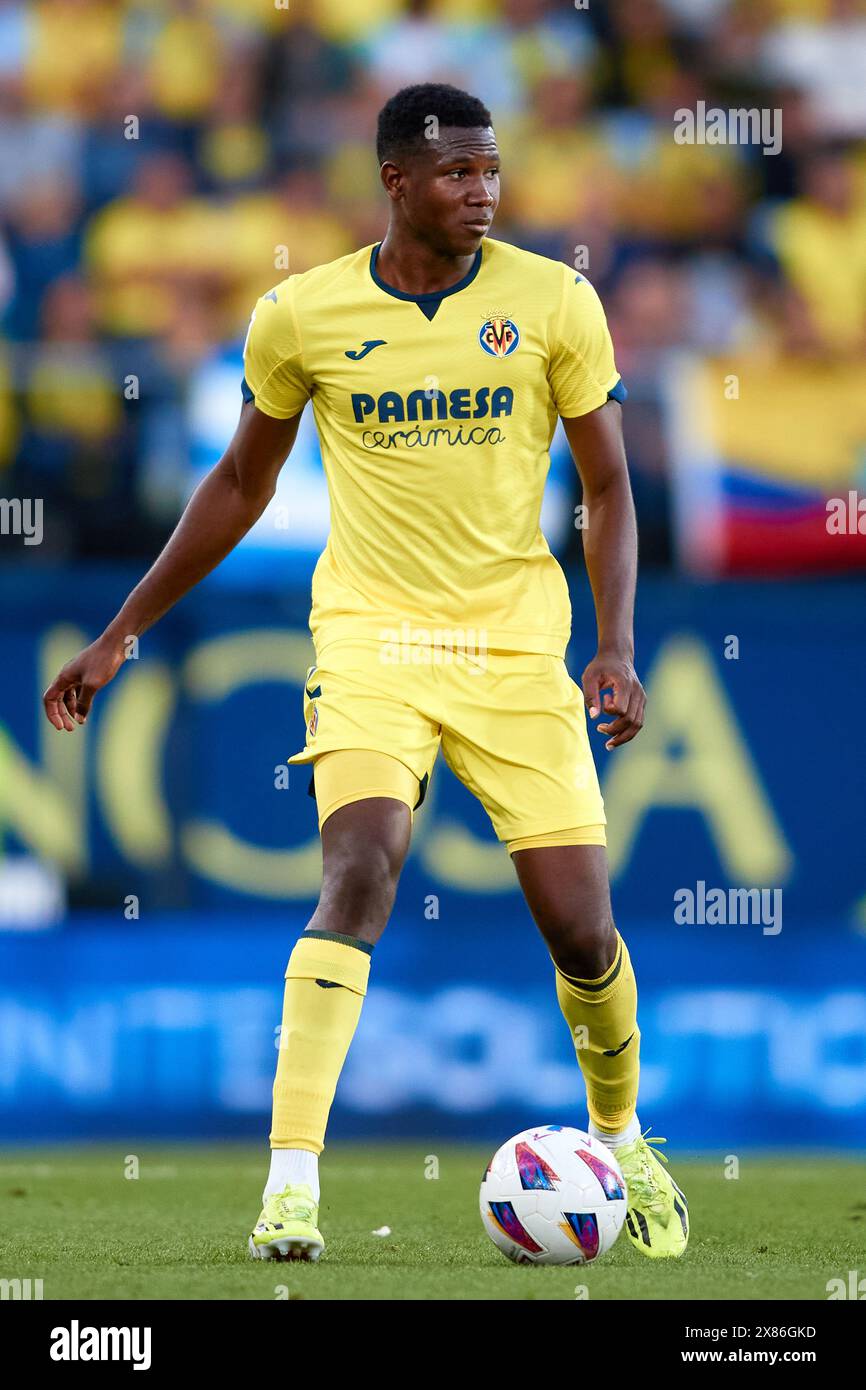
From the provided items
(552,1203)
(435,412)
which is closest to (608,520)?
(435,412)

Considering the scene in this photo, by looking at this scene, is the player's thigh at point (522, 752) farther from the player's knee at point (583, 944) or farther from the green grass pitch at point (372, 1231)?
A: the green grass pitch at point (372, 1231)

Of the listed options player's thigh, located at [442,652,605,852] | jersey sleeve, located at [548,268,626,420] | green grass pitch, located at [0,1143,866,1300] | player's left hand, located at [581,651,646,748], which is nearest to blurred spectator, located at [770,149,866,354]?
green grass pitch, located at [0,1143,866,1300]

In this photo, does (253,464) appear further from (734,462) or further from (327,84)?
(327,84)

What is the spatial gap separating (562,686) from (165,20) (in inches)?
310

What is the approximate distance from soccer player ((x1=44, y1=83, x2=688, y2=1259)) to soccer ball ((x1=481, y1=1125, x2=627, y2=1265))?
27cm

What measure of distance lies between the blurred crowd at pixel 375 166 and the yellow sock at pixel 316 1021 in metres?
5.30

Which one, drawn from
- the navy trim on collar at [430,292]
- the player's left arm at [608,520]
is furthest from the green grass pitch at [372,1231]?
the navy trim on collar at [430,292]

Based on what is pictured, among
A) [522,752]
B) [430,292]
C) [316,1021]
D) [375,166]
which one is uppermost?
[375,166]

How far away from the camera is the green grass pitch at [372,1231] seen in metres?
3.82

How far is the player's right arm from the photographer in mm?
4621

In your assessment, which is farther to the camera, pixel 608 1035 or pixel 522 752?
pixel 608 1035

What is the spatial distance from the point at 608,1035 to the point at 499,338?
1.54 m

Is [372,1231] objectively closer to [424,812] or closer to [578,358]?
[578,358]

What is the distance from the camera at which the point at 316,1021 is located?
4145 millimetres
